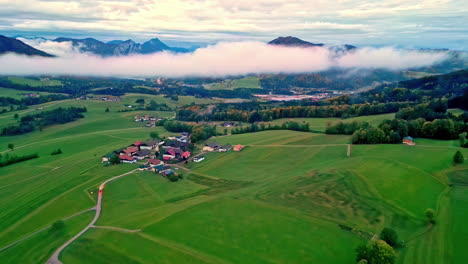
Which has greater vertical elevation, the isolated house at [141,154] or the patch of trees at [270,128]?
the patch of trees at [270,128]

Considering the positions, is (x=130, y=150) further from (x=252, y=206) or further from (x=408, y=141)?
(x=408, y=141)

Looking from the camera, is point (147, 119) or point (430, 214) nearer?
point (430, 214)

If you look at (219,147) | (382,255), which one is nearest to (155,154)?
(219,147)

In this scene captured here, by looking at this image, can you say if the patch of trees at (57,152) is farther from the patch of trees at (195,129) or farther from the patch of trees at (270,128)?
the patch of trees at (270,128)

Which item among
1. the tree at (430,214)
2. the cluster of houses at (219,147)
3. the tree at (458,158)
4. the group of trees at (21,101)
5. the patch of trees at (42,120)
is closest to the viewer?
the tree at (430,214)

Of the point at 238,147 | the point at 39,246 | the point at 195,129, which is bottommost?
the point at 39,246

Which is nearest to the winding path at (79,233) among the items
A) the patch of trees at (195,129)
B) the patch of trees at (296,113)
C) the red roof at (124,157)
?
the red roof at (124,157)
